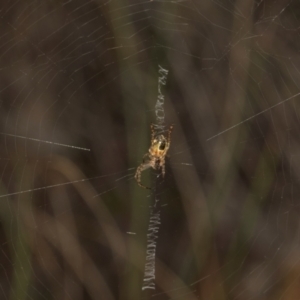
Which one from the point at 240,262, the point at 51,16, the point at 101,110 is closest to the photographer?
the point at 51,16

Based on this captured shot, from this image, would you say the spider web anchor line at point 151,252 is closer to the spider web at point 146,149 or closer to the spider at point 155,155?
the spider web at point 146,149

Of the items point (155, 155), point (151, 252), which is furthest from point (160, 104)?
point (151, 252)

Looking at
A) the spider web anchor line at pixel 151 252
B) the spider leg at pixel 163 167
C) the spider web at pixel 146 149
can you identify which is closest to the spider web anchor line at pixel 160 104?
the spider web at pixel 146 149

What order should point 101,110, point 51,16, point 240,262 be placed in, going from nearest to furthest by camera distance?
point 51,16, point 101,110, point 240,262

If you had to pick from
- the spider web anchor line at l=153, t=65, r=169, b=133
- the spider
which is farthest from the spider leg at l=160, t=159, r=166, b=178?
the spider web anchor line at l=153, t=65, r=169, b=133

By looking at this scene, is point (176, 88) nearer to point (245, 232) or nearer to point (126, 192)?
point (126, 192)

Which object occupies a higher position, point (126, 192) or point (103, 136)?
point (103, 136)

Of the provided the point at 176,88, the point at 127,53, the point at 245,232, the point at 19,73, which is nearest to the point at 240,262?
the point at 245,232

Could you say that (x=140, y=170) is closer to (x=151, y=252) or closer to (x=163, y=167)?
(x=163, y=167)

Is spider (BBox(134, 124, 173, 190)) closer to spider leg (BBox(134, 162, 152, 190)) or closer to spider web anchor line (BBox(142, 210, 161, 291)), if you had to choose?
spider leg (BBox(134, 162, 152, 190))
